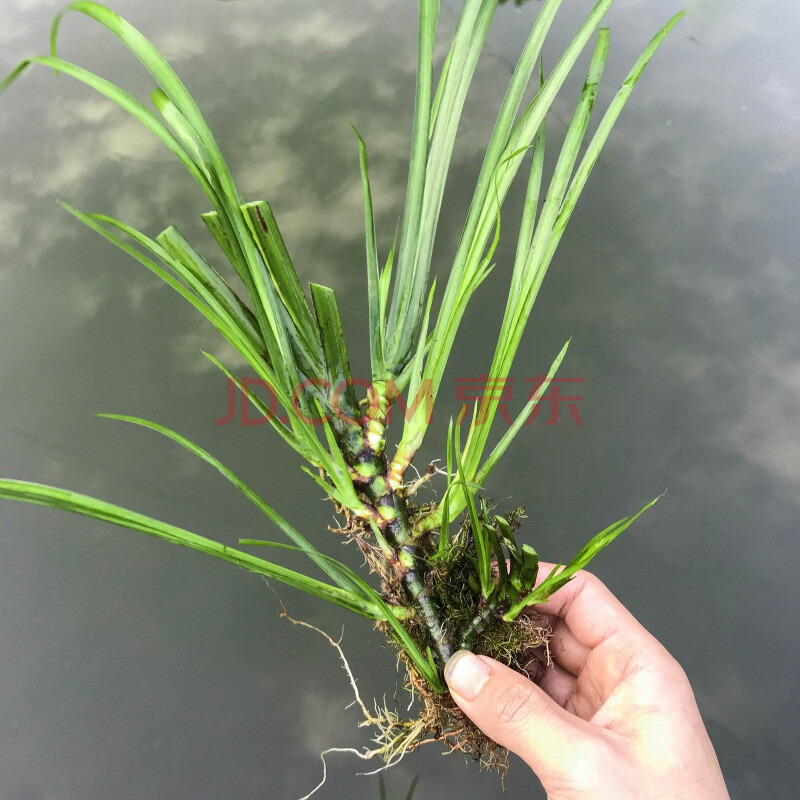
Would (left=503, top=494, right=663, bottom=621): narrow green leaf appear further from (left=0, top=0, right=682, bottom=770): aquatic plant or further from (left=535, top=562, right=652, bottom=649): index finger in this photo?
(left=535, top=562, right=652, bottom=649): index finger

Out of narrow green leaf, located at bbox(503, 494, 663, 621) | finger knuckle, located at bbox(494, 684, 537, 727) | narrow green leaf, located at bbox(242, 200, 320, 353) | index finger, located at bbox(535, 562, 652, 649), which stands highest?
narrow green leaf, located at bbox(242, 200, 320, 353)

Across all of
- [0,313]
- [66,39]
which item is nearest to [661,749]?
[0,313]

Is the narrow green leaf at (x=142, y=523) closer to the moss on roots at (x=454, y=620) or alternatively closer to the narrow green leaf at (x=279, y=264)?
the moss on roots at (x=454, y=620)

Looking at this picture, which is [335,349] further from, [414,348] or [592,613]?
[592,613]

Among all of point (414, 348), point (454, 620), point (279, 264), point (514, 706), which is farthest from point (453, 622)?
point (279, 264)

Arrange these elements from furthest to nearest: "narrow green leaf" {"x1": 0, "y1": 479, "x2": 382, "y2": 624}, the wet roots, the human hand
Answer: the wet roots, the human hand, "narrow green leaf" {"x1": 0, "y1": 479, "x2": 382, "y2": 624}

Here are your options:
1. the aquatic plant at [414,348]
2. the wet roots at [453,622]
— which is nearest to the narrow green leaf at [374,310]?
the aquatic plant at [414,348]

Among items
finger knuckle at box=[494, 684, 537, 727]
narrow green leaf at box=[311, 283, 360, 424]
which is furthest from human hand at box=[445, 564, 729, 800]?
narrow green leaf at box=[311, 283, 360, 424]

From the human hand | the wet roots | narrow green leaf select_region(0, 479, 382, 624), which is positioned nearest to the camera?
narrow green leaf select_region(0, 479, 382, 624)
